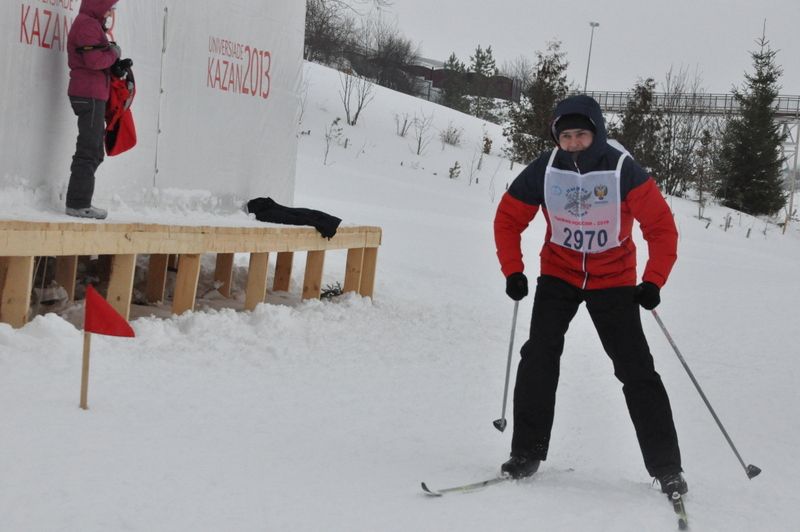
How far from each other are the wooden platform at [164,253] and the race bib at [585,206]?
2750 mm

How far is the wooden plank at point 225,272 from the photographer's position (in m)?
7.83

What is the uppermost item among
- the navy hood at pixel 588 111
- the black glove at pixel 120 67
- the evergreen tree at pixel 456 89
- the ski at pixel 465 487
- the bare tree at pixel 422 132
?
the evergreen tree at pixel 456 89

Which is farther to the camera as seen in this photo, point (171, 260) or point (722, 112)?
point (722, 112)

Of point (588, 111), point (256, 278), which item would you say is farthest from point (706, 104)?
point (588, 111)

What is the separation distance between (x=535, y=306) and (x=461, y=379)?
6.44ft

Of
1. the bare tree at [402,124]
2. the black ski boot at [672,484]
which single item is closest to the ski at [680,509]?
the black ski boot at [672,484]

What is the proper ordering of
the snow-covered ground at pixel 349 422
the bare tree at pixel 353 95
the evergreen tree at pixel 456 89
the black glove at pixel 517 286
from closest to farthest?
the snow-covered ground at pixel 349 422
the black glove at pixel 517 286
the bare tree at pixel 353 95
the evergreen tree at pixel 456 89

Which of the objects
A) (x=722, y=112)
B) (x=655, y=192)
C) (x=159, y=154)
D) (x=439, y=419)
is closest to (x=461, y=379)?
(x=439, y=419)

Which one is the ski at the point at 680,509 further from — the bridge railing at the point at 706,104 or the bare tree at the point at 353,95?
the bridge railing at the point at 706,104

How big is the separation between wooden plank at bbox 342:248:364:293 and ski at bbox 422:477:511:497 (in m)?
4.43

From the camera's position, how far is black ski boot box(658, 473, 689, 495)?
3.81 meters

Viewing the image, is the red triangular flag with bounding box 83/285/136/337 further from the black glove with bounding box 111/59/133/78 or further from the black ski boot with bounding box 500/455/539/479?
the black glove with bounding box 111/59/133/78

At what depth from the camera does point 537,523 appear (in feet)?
11.6

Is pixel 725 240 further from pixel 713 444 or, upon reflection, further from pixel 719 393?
pixel 713 444
